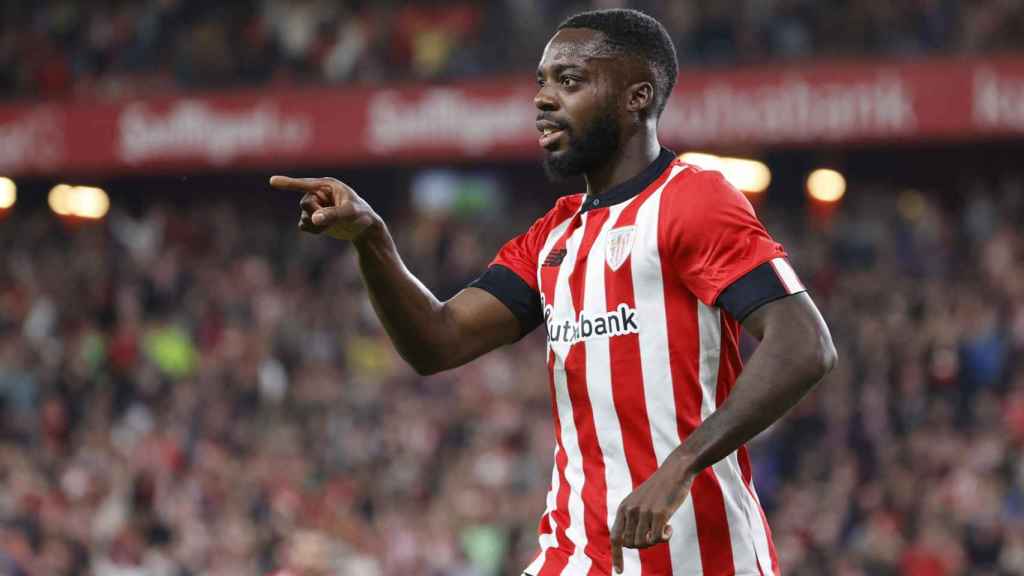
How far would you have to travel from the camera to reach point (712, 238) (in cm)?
342

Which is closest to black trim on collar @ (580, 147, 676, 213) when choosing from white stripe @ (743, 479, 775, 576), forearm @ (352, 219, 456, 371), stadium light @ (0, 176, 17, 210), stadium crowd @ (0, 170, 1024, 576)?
forearm @ (352, 219, 456, 371)

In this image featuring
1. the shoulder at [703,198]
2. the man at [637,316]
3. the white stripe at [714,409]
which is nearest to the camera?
the man at [637,316]

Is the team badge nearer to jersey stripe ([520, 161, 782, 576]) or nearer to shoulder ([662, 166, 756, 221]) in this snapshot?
jersey stripe ([520, 161, 782, 576])

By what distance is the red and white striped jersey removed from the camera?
3.52 metres

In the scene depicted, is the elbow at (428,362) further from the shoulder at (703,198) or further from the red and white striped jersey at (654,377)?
the shoulder at (703,198)

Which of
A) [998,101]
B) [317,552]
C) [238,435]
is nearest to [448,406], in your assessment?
[238,435]

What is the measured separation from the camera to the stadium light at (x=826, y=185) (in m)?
15.6

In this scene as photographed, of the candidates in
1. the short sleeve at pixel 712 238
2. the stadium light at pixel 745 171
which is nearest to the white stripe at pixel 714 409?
the short sleeve at pixel 712 238

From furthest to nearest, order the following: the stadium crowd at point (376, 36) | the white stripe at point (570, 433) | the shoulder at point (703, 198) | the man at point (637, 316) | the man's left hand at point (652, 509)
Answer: the stadium crowd at point (376, 36) → the white stripe at point (570, 433) → the shoulder at point (703, 198) → the man at point (637, 316) → the man's left hand at point (652, 509)

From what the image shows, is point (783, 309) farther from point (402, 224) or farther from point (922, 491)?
point (402, 224)

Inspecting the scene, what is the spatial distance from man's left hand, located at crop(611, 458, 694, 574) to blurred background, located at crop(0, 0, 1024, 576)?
24.6 ft

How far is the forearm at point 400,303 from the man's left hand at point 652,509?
86 cm

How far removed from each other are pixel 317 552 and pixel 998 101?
9.52m

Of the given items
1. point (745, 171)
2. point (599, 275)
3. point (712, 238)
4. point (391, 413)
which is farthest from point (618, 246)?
point (745, 171)
